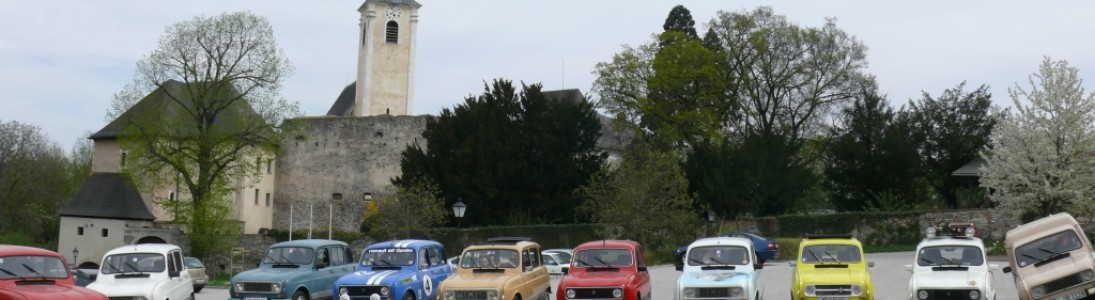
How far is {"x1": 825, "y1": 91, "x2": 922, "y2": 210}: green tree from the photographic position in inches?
2094

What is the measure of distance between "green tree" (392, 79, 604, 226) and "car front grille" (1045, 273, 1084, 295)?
34541 millimetres

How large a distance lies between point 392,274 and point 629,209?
21.2 m

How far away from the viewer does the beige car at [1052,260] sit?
1788 centimetres

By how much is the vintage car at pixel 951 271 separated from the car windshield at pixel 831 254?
98cm

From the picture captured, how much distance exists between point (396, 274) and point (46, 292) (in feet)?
20.8

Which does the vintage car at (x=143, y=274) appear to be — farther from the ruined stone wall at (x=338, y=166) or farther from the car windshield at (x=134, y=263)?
the ruined stone wall at (x=338, y=166)

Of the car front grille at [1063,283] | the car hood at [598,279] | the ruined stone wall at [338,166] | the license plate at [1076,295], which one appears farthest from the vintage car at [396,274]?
the ruined stone wall at [338,166]

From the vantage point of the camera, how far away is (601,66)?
60.1 meters

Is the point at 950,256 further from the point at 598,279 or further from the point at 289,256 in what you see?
the point at 289,256

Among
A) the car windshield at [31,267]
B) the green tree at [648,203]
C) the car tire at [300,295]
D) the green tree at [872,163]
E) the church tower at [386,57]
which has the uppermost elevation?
the church tower at [386,57]

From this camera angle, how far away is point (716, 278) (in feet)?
65.4

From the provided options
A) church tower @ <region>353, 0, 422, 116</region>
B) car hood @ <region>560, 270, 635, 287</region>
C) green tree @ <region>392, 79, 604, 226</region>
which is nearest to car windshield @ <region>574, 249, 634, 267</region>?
car hood @ <region>560, 270, 635, 287</region>

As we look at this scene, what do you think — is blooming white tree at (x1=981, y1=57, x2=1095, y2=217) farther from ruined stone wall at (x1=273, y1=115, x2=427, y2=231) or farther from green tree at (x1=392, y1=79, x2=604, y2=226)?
ruined stone wall at (x1=273, y1=115, x2=427, y2=231)

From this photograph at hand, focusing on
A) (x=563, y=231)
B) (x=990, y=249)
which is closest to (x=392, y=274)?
(x=990, y=249)
